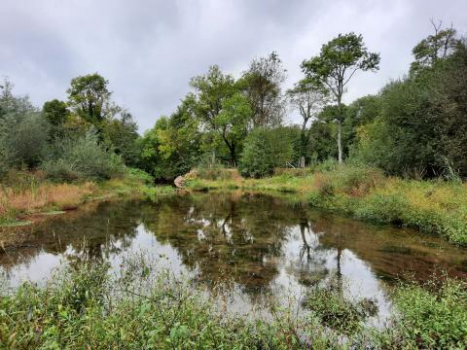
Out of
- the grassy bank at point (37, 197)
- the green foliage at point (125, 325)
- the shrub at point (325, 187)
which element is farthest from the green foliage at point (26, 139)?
the shrub at point (325, 187)

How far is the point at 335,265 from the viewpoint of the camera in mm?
7906

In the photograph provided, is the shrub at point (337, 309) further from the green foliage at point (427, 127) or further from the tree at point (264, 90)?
the tree at point (264, 90)

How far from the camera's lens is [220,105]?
3669 cm

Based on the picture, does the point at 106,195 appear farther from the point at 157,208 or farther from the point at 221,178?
the point at 221,178

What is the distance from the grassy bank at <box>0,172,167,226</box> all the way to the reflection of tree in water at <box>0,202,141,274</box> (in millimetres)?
1201

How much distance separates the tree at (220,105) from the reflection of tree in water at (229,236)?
18.6m

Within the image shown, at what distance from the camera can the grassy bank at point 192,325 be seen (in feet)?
10.7

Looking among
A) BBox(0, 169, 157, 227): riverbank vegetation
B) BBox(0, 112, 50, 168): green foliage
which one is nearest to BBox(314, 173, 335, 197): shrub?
BBox(0, 169, 157, 227): riverbank vegetation

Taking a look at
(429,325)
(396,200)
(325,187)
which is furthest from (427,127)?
(429,325)

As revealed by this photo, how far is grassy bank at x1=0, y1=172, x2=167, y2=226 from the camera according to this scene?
12.6m

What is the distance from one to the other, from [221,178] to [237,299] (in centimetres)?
2712

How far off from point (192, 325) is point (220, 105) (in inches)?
1356

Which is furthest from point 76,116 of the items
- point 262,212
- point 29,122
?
point 262,212

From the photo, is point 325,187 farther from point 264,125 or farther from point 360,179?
point 264,125
